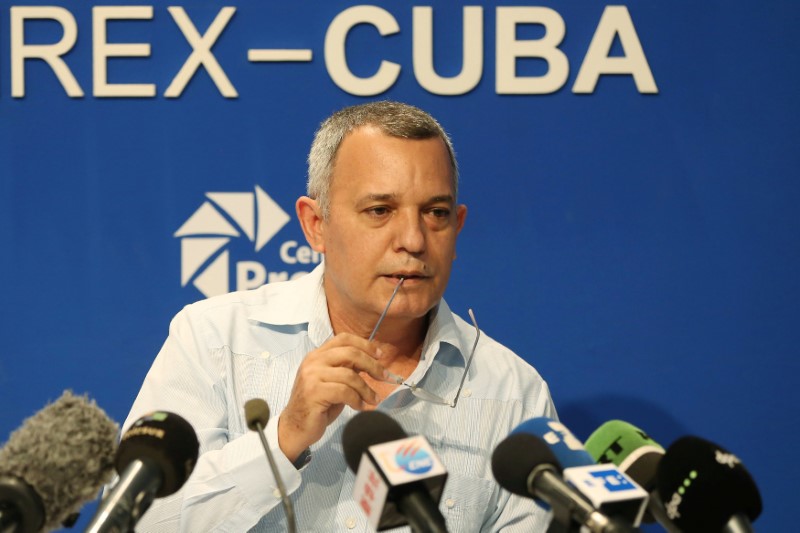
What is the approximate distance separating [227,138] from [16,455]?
5.21 feet

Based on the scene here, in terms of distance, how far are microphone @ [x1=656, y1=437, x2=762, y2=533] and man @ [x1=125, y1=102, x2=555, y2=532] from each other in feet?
2.81

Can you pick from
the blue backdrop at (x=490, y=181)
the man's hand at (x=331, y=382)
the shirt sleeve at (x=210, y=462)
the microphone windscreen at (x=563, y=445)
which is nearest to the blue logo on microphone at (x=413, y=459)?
the microphone windscreen at (x=563, y=445)

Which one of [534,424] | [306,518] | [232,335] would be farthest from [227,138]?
[534,424]

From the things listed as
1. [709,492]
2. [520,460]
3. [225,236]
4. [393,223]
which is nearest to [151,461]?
[520,460]

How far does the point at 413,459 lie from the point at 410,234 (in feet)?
3.26

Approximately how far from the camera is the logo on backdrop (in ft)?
8.59

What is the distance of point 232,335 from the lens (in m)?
2.22

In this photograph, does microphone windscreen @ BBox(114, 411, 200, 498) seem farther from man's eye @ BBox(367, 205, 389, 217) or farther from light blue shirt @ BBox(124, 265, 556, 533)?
man's eye @ BBox(367, 205, 389, 217)

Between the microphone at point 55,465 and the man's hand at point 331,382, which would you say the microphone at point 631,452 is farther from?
the microphone at point 55,465

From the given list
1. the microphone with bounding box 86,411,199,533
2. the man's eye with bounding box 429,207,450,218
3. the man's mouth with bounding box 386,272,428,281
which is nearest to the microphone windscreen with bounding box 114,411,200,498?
the microphone with bounding box 86,411,199,533

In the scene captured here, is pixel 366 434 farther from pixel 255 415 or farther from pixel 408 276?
pixel 408 276

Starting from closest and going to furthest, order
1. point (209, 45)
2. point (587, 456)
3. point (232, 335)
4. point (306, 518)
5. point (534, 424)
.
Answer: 1. point (587, 456)
2. point (534, 424)
3. point (306, 518)
4. point (232, 335)
5. point (209, 45)

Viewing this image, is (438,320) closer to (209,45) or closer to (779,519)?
(209,45)

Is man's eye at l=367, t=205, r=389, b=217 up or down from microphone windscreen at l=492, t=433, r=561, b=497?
up
